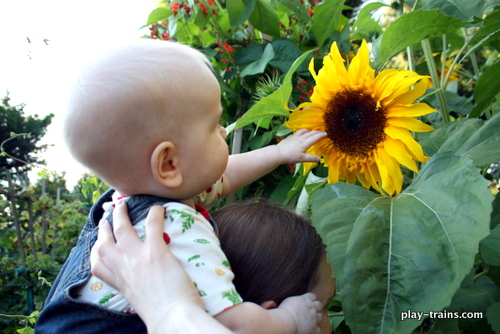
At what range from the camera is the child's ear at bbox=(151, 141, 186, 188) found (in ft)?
2.57

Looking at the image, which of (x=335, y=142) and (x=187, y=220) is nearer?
(x=187, y=220)

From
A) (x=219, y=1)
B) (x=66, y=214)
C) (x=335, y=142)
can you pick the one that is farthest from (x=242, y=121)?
(x=66, y=214)

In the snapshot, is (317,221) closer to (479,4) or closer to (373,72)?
(373,72)

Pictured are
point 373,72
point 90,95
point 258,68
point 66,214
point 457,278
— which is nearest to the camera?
point 457,278

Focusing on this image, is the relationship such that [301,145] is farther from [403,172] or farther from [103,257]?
[103,257]

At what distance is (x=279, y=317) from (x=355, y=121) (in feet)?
1.51

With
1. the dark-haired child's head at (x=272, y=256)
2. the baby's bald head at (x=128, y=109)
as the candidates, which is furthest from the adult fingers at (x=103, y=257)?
the dark-haired child's head at (x=272, y=256)

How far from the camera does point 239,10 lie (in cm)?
138

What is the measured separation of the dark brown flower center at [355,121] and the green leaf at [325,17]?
1.02 feet

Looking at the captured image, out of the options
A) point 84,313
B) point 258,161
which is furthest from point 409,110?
point 84,313

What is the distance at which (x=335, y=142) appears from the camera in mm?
1061

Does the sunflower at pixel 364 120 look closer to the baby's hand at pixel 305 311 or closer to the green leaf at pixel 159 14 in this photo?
the baby's hand at pixel 305 311

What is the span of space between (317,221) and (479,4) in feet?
2.14

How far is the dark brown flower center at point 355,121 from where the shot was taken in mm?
1001
